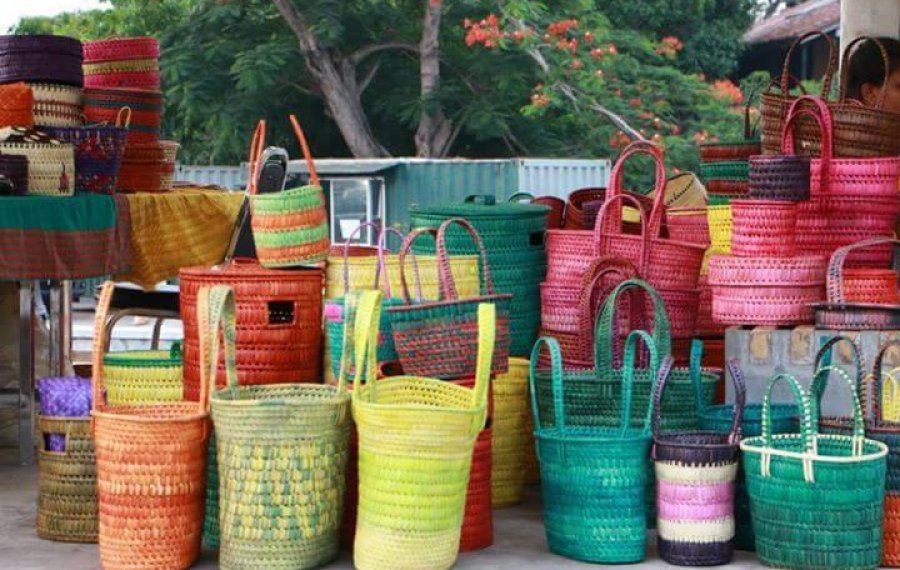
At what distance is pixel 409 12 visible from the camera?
2388 centimetres

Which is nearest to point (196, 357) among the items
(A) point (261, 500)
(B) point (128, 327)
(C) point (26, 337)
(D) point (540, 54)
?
(A) point (261, 500)

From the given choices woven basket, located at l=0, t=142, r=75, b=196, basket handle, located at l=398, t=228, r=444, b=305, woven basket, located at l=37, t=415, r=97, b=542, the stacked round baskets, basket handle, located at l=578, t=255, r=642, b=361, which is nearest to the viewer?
basket handle, located at l=398, t=228, r=444, b=305

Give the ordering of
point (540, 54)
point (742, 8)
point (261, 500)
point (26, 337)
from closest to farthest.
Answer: point (261, 500), point (26, 337), point (540, 54), point (742, 8)

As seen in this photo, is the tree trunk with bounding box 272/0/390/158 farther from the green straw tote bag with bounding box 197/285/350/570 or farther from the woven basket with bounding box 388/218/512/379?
the green straw tote bag with bounding box 197/285/350/570

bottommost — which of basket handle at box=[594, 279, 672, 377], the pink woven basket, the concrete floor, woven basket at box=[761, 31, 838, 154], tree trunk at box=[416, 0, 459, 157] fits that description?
the concrete floor

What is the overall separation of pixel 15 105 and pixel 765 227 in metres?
3.49

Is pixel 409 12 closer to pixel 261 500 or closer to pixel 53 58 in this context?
pixel 53 58

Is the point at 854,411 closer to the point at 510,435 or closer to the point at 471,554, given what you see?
the point at 471,554

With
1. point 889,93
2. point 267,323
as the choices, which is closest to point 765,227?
point 889,93

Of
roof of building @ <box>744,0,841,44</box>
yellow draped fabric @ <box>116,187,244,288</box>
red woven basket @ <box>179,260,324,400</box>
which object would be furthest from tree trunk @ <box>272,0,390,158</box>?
red woven basket @ <box>179,260,324,400</box>

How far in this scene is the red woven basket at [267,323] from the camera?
6.51 meters

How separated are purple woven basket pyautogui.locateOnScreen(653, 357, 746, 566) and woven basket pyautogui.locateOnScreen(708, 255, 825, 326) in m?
0.82

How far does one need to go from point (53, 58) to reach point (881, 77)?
13.2 ft

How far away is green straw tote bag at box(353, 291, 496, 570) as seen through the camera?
5.67 m
